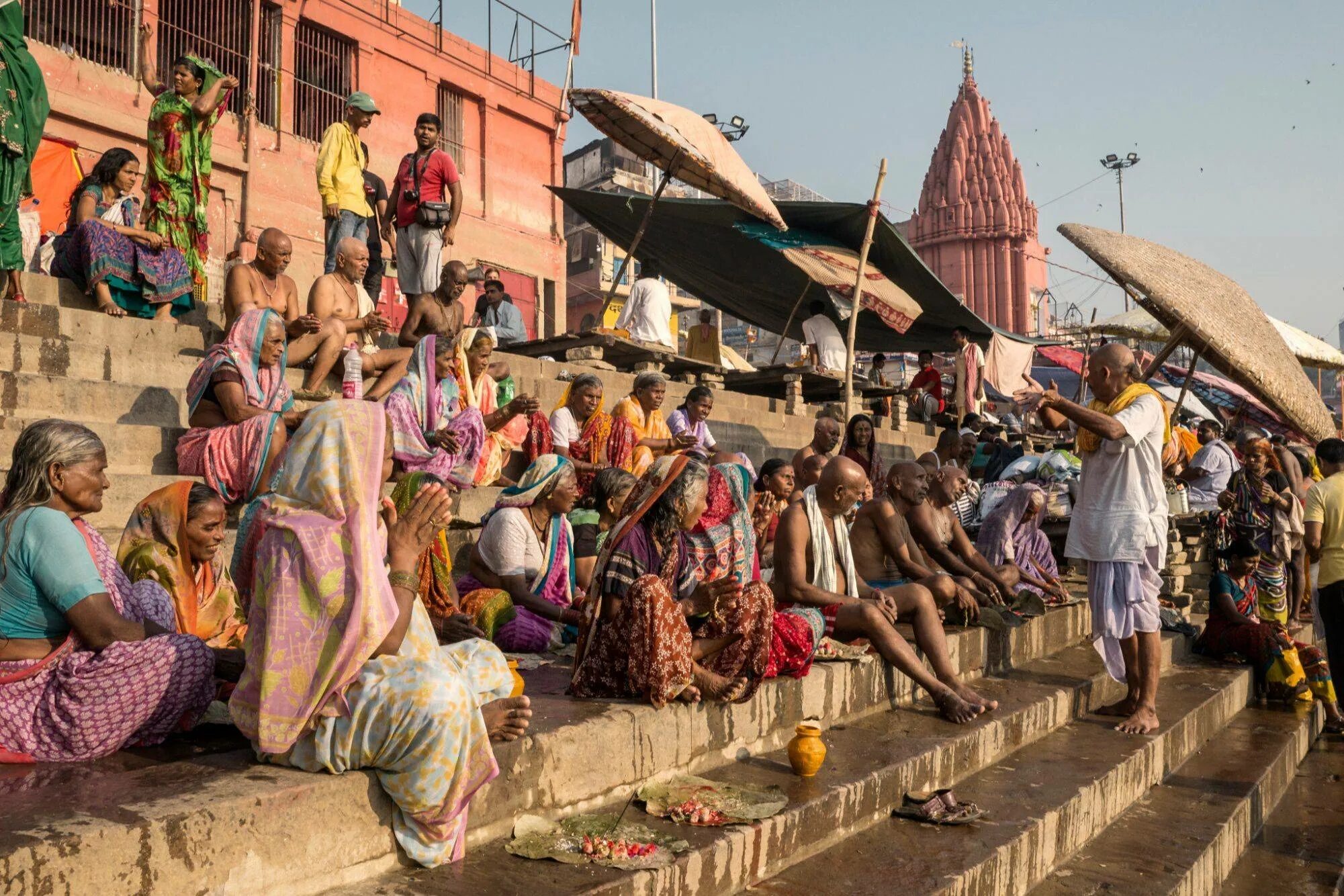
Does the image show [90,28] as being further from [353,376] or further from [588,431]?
[588,431]

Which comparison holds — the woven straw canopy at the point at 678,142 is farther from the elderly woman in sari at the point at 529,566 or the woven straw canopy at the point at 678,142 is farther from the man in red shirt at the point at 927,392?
the elderly woman in sari at the point at 529,566

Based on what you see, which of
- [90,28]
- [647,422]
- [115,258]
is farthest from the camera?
[90,28]

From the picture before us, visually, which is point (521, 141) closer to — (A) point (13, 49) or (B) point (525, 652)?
(A) point (13, 49)

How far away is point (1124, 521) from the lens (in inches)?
217

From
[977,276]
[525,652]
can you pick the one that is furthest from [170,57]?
[977,276]

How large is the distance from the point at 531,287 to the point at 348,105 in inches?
430

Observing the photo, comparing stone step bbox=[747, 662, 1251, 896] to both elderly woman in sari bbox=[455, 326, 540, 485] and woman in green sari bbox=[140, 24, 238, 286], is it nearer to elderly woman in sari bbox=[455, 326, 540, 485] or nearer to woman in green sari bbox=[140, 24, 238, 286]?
elderly woman in sari bbox=[455, 326, 540, 485]

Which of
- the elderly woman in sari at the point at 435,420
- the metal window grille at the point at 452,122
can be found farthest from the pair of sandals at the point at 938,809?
the metal window grille at the point at 452,122

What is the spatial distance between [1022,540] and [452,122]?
1326 centimetres

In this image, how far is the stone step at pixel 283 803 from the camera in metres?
2.25

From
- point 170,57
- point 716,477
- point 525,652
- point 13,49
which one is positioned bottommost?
point 525,652

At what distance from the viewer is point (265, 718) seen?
2.80m

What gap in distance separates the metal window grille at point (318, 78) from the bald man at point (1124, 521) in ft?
42.7

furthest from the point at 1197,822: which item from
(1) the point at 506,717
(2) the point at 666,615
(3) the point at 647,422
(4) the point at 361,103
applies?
(4) the point at 361,103
